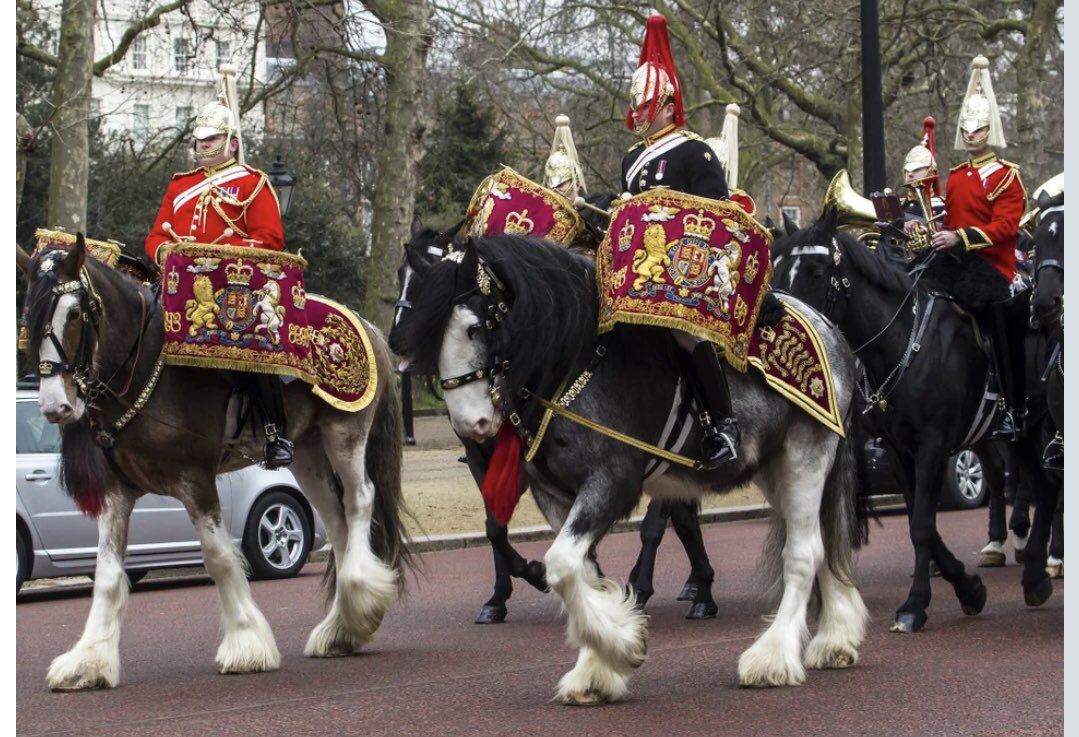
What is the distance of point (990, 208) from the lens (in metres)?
10.8

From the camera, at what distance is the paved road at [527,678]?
7.24 m

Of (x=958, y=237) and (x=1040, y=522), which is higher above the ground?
(x=958, y=237)

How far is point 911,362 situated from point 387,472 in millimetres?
3231

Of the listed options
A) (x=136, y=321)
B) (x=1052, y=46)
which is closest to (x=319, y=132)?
(x=1052, y=46)

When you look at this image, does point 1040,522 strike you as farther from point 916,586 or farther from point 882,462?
point 882,462

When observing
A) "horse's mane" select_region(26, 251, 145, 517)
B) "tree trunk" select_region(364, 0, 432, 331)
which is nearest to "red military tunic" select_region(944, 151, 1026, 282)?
"horse's mane" select_region(26, 251, 145, 517)

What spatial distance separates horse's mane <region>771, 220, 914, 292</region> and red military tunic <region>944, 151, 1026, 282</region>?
47 centimetres

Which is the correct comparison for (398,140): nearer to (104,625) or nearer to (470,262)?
(104,625)

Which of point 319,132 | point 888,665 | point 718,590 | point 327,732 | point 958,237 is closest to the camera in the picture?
point 327,732

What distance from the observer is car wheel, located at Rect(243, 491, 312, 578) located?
13773mm

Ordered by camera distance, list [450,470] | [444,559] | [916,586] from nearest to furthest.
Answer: [916,586], [444,559], [450,470]

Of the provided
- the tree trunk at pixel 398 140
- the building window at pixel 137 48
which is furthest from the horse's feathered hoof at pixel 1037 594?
the building window at pixel 137 48

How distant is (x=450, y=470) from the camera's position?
2295 centimetres

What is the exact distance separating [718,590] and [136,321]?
16.5ft
